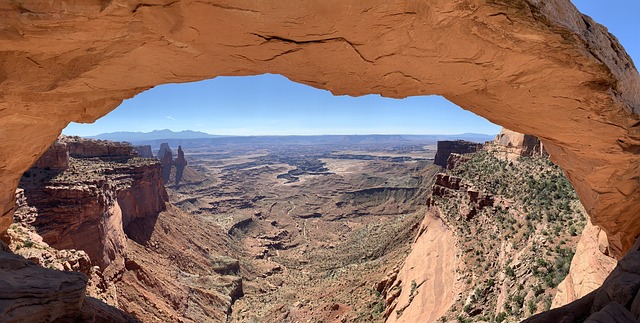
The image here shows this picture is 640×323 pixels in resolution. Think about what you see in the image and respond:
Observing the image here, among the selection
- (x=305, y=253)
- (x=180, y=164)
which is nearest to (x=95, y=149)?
(x=305, y=253)

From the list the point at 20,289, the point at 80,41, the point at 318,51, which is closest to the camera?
the point at 80,41

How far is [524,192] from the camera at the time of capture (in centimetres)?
2005

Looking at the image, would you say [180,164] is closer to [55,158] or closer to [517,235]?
[55,158]

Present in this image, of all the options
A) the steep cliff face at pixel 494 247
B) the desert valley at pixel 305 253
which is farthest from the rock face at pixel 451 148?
the steep cliff face at pixel 494 247

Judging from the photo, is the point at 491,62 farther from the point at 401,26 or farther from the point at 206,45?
the point at 206,45

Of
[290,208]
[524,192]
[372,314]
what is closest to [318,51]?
[372,314]

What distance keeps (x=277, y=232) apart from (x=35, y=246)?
52.6m

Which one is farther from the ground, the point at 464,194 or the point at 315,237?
the point at 464,194

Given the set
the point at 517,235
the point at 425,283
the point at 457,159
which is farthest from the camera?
the point at 457,159

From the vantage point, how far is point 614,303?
507 centimetres

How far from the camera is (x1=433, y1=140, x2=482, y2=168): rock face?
238ft

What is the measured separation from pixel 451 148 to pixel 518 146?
5402 cm

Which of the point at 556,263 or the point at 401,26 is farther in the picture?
the point at 556,263

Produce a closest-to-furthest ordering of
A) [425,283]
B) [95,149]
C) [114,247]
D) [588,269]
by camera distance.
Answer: [588,269] < [425,283] < [114,247] < [95,149]
